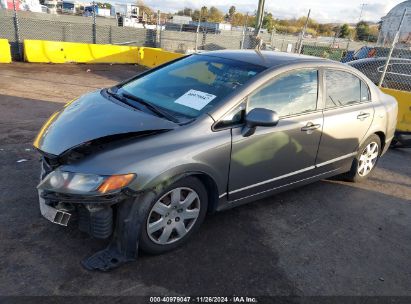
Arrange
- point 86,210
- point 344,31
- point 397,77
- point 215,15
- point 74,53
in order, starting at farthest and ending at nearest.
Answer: point 215,15 → point 344,31 → point 74,53 → point 397,77 → point 86,210

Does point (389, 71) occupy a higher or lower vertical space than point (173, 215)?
higher

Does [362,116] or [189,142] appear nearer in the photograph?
[189,142]

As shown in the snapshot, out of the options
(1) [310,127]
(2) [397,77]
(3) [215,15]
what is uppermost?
(1) [310,127]

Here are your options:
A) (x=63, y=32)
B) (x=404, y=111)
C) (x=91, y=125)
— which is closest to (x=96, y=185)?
(x=91, y=125)

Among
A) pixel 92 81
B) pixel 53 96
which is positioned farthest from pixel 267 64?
pixel 92 81

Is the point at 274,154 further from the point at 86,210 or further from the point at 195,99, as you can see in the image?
the point at 86,210

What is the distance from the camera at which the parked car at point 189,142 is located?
2.70 metres

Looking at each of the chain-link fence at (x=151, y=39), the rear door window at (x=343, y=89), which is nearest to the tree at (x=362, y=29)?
the chain-link fence at (x=151, y=39)

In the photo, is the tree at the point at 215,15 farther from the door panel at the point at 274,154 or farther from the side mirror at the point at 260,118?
the side mirror at the point at 260,118

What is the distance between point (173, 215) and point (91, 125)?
1.00m

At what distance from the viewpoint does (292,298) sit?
2721 millimetres

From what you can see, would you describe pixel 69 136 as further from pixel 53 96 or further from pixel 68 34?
pixel 68 34

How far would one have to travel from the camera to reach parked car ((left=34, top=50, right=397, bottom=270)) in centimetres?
270

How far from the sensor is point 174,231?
3068mm
